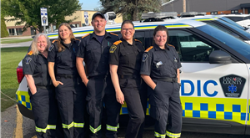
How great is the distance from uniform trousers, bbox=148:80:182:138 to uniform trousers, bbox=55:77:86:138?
0.96 m

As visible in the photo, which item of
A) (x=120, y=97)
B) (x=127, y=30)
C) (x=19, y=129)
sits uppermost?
(x=127, y=30)

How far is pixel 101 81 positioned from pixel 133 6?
1605cm

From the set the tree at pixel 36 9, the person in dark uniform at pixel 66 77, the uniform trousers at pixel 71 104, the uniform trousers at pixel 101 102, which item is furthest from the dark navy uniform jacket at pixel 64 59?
the tree at pixel 36 9

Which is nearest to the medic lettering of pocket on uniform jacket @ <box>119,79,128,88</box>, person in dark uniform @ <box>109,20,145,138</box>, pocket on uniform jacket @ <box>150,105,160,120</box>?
pocket on uniform jacket @ <box>150,105,160,120</box>

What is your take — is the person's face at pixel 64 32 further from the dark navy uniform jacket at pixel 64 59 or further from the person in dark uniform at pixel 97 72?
the person in dark uniform at pixel 97 72

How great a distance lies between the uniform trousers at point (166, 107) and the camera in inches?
119

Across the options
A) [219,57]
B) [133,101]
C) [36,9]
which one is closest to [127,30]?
[133,101]

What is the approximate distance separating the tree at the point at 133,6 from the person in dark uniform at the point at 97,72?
15.8 m

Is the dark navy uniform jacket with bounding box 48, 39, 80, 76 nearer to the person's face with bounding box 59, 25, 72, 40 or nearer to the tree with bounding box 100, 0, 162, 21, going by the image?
the person's face with bounding box 59, 25, 72, 40

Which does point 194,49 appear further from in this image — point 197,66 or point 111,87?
point 111,87

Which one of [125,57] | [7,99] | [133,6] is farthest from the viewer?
[133,6]

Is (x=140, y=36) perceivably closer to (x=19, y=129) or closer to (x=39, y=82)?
(x=39, y=82)

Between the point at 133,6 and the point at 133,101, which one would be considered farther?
the point at 133,6

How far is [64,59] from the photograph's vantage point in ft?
11.0
